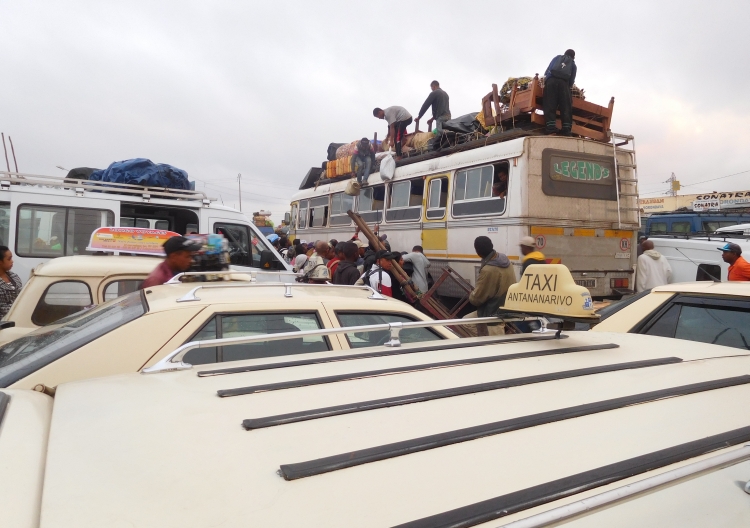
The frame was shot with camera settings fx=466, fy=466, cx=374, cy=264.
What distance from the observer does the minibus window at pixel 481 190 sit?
23.6 ft

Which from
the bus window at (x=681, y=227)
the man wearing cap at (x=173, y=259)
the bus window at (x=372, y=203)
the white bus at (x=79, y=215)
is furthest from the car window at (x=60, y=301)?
the bus window at (x=681, y=227)

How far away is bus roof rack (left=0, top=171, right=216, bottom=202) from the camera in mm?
6430

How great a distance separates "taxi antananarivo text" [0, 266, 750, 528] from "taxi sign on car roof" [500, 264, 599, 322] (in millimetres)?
343

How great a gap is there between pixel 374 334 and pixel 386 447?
6.58 feet

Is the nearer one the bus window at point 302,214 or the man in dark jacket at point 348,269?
the man in dark jacket at point 348,269

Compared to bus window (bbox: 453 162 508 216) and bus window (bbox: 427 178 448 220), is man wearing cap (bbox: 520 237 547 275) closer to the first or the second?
bus window (bbox: 453 162 508 216)

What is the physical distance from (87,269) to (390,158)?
6608mm

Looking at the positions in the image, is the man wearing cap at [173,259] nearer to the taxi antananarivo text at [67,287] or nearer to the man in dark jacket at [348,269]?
the taxi antananarivo text at [67,287]

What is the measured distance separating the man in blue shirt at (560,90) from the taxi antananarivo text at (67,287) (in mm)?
6032

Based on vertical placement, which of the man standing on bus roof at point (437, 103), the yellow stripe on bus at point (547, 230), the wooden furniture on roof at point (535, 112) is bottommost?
the yellow stripe on bus at point (547, 230)

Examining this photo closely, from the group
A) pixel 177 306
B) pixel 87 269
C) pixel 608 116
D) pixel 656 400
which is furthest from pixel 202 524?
pixel 608 116

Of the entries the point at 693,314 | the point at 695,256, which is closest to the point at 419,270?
the point at 693,314

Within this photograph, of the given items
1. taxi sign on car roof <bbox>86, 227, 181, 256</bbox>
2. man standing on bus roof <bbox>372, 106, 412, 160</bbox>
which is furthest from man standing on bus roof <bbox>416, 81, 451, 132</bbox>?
taxi sign on car roof <bbox>86, 227, 181, 256</bbox>

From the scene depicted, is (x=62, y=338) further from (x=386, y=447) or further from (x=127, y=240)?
(x=127, y=240)
